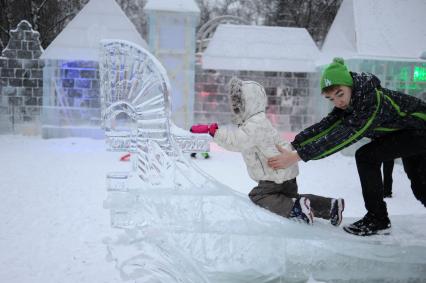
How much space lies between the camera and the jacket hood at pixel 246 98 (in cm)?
261

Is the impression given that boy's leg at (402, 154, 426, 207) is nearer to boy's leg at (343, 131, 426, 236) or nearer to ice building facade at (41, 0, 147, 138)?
boy's leg at (343, 131, 426, 236)

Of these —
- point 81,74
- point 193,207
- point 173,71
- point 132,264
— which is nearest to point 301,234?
point 193,207

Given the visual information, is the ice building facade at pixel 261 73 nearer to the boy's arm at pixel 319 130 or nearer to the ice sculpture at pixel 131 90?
the boy's arm at pixel 319 130

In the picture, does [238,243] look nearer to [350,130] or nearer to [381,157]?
[350,130]

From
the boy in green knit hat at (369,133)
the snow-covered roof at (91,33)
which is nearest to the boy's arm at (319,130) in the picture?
the boy in green knit hat at (369,133)

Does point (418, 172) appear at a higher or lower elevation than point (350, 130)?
lower

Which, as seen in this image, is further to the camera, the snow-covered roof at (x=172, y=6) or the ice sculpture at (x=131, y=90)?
the snow-covered roof at (x=172, y=6)

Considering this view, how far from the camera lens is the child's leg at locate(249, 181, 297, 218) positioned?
2582mm

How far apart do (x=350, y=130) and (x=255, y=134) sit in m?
0.56

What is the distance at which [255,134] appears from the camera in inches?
99.6

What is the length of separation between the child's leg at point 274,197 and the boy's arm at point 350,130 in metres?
0.25

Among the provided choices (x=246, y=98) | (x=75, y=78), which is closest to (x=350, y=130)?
(x=246, y=98)

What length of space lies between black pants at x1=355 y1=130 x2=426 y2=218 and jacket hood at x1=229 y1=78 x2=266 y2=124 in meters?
0.76

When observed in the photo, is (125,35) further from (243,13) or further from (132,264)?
(243,13)
